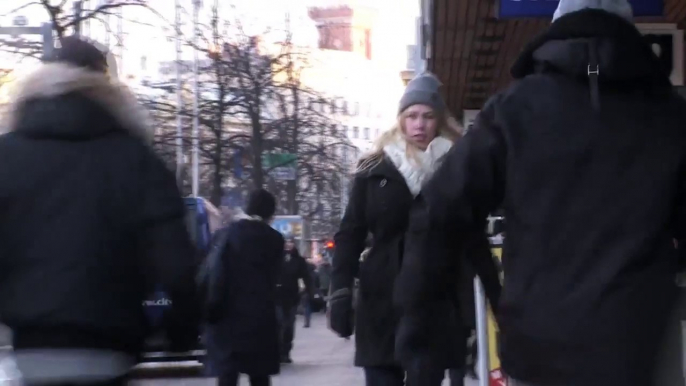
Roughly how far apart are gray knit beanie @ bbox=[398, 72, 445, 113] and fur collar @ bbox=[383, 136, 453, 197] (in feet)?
0.61

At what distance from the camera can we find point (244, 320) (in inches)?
340

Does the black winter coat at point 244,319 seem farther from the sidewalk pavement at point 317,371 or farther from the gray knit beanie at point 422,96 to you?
the sidewalk pavement at point 317,371

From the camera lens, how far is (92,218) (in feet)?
11.6

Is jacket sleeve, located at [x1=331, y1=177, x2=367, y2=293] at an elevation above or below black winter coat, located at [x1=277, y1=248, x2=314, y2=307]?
above

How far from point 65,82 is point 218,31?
26.6 metres

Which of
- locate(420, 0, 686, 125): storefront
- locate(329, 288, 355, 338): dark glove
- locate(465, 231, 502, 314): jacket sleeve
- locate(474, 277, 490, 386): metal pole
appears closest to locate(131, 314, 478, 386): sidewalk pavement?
locate(420, 0, 686, 125): storefront

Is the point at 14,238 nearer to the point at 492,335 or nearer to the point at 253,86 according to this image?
the point at 492,335

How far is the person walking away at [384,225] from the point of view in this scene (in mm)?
5555

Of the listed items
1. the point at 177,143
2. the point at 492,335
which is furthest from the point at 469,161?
the point at 177,143

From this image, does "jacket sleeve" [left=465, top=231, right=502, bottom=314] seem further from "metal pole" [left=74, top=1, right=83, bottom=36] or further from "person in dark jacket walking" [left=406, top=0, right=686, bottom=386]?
"metal pole" [left=74, top=1, right=83, bottom=36]

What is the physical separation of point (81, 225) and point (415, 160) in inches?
90.5

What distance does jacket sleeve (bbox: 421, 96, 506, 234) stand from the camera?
9.48ft

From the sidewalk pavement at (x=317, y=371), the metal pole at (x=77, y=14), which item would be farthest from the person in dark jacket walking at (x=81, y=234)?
the metal pole at (x=77, y=14)

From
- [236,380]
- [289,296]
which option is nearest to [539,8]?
[236,380]
